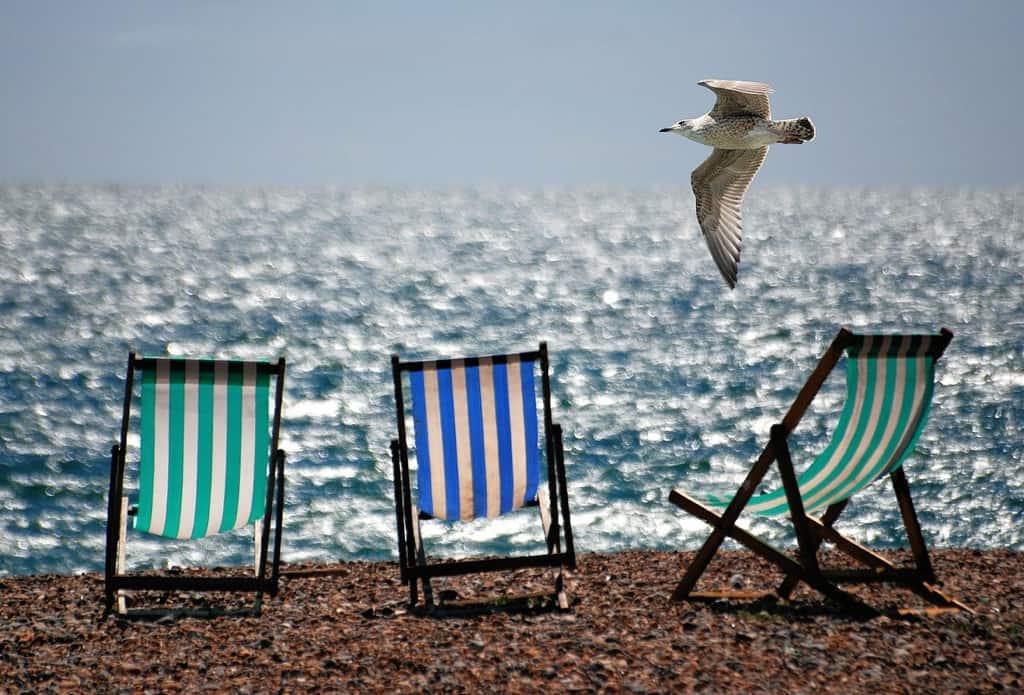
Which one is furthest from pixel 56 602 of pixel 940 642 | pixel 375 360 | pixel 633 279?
pixel 633 279

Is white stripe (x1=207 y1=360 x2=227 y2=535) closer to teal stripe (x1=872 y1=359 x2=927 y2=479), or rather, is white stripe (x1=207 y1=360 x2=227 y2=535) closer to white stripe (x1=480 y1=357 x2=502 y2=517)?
white stripe (x1=480 y1=357 x2=502 y2=517)

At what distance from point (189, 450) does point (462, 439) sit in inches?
42.7

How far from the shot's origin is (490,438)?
189 inches

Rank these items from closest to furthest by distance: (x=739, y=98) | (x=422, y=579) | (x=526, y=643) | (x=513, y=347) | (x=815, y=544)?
(x=526, y=643) → (x=815, y=544) → (x=422, y=579) → (x=739, y=98) → (x=513, y=347)

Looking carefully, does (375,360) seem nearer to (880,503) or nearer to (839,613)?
(880,503)

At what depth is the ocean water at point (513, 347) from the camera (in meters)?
14.0

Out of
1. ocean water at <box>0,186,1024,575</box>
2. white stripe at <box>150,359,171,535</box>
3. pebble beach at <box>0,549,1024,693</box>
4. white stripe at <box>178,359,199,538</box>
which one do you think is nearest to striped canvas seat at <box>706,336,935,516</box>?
pebble beach at <box>0,549,1024,693</box>

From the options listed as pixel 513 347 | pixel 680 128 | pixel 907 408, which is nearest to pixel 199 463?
pixel 907 408

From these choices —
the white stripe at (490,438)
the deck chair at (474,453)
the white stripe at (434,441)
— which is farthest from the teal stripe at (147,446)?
the white stripe at (490,438)

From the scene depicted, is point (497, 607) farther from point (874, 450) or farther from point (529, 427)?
point (874, 450)

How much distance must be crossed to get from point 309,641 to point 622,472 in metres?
12.7

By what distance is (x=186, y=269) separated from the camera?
45625 millimetres

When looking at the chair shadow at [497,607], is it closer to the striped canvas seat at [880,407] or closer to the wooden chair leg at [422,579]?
the wooden chair leg at [422,579]

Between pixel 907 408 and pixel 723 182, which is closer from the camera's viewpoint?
pixel 907 408
